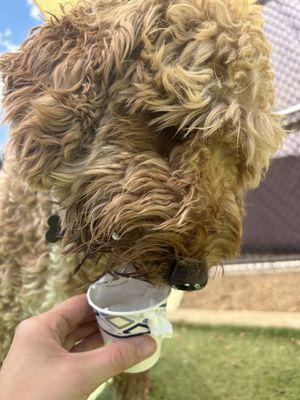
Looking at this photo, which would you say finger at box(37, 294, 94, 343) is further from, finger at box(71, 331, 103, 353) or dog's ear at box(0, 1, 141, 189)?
dog's ear at box(0, 1, 141, 189)

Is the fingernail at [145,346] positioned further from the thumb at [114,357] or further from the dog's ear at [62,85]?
the dog's ear at [62,85]

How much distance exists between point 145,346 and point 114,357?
3.4 inches

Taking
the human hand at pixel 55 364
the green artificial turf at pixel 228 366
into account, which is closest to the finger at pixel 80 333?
the human hand at pixel 55 364

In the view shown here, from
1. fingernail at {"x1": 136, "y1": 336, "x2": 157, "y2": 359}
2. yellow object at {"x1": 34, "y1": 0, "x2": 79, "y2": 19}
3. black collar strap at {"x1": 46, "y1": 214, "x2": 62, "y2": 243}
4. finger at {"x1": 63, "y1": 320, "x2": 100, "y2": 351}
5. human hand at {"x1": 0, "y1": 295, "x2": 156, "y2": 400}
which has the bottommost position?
finger at {"x1": 63, "y1": 320, "x2": 100, "y2": 351}

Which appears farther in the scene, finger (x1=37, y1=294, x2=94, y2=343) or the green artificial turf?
the green artificial turf

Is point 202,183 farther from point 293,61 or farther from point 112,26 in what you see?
point 293,61

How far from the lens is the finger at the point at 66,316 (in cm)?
146

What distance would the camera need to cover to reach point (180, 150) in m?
1.35

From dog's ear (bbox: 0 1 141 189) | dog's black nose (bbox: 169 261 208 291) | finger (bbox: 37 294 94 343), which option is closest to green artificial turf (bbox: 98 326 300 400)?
finger (bbox: 37 294 94 343)

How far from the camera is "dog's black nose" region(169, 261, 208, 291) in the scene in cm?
128

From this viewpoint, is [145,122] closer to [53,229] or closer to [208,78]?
[208,78]

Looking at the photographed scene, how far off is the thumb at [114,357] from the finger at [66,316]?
0.56ft

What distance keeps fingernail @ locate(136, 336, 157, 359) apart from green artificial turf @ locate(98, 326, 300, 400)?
0.97 m

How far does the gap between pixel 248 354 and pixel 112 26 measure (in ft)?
5.24
